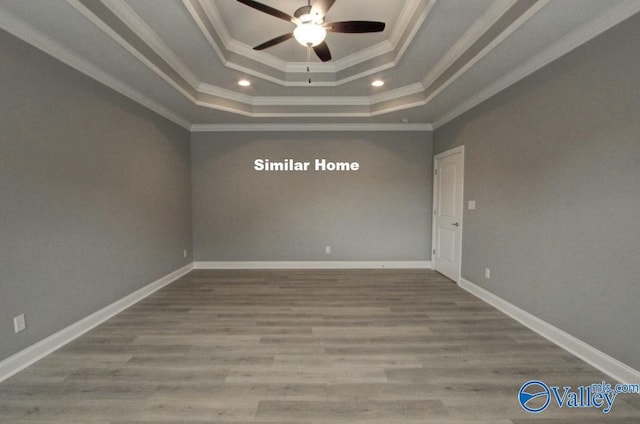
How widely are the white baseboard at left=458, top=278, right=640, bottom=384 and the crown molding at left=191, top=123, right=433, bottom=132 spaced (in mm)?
3012

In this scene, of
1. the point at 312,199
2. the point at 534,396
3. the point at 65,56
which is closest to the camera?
the point at 534,396

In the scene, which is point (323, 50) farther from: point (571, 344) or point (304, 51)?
point (571, 344)

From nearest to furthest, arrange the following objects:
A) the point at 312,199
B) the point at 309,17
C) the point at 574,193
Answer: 1. the point at 309,17
2. the point at 574,193
3. the point at 312,199

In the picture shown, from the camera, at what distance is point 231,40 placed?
2969 mm

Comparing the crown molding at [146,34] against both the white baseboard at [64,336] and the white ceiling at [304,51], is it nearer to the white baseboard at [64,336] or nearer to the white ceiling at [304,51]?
the white ceiling at [304,51]

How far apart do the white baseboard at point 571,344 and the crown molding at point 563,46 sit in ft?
8.13

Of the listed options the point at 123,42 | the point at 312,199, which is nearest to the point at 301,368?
the point at 123,42

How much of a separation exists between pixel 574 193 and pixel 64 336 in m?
4.72

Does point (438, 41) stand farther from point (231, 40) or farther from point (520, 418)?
point (520, 418)

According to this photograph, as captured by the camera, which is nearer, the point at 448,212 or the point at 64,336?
the point at 64,336

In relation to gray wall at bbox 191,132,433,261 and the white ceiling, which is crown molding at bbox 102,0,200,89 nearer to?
the white ceiling

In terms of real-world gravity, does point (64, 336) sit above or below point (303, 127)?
below

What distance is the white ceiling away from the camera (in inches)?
81.0

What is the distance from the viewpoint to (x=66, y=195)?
248 cm
